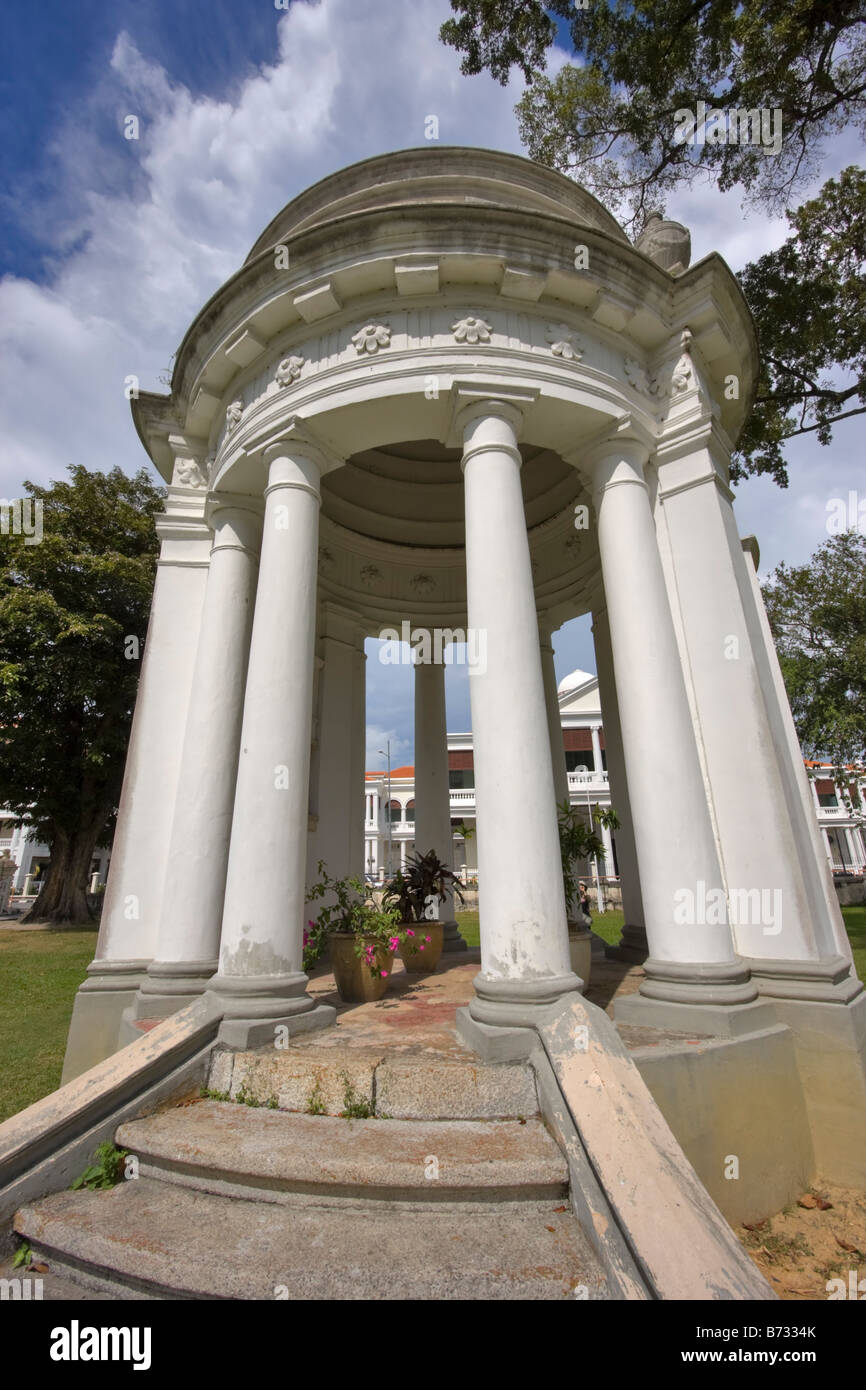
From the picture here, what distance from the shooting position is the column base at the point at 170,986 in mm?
6719

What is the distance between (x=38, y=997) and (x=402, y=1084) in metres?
13.3

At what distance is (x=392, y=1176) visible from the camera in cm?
368

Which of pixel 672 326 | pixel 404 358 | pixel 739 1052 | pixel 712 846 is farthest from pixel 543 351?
pixel 739 1052

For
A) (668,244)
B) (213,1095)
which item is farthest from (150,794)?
(668,244)

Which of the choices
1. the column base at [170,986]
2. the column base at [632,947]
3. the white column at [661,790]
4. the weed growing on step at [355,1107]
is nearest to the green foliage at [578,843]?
the white column at [661,790]

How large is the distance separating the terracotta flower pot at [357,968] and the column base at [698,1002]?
8.76 feet

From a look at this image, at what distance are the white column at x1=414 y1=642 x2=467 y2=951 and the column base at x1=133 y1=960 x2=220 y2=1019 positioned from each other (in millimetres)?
5547

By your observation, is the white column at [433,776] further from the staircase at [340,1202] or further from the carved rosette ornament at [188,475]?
the staircase at [340,1202]

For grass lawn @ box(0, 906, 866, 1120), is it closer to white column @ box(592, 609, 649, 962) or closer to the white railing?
white column @ box(592, 609, 649, 962)

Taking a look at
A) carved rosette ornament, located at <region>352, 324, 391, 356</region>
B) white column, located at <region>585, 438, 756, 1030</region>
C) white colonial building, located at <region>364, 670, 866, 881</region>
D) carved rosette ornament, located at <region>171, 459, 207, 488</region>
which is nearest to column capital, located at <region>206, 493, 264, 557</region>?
carved rosette ornament, located at <region>171, 459, 207, 488</region>

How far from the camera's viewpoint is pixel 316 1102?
4.58 metres

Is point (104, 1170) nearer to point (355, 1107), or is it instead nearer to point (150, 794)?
point (355, 1107)

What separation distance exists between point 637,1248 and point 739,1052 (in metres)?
2.81

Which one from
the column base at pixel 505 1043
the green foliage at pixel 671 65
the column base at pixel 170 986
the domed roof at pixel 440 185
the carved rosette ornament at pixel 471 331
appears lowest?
the column base at pixel 505 1043
